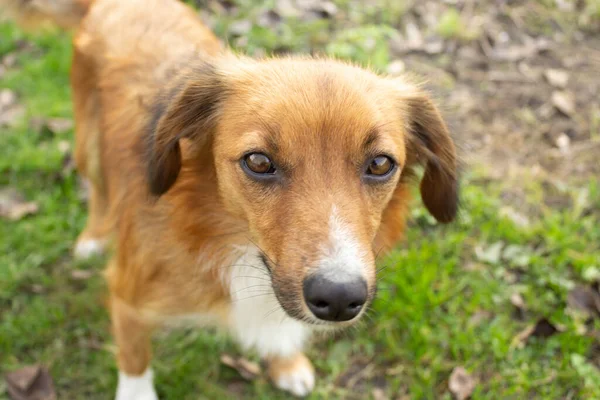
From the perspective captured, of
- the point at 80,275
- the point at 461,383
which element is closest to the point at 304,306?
the point at 461,383

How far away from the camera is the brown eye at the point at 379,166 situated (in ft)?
7.33

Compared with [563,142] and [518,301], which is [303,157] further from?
[563,142]

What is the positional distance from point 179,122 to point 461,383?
2066mm

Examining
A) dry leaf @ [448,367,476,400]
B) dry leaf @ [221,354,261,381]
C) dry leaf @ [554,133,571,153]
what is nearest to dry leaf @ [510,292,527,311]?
dry leaf @ [448,367,476,400]

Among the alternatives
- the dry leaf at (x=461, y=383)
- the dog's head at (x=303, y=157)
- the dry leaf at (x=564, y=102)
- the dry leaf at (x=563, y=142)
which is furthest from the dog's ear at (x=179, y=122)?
the dry leaf at (x=564, y=102)

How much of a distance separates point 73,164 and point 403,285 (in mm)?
2531

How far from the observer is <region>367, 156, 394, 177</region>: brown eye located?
7.33 ft

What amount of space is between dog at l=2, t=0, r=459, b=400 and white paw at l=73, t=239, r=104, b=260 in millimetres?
368

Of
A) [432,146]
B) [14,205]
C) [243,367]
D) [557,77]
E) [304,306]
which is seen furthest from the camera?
[557,77]

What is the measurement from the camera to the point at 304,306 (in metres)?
2.03

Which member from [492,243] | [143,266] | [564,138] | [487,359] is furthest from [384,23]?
[143,266]

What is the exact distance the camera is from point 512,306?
141 inches

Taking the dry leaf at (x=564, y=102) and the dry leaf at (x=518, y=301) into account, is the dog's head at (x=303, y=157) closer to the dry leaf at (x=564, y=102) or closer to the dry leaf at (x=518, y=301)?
the dry leaf at (x=518, y=301)

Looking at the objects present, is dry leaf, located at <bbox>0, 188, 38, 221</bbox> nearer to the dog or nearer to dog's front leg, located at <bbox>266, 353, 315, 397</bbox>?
the dog
